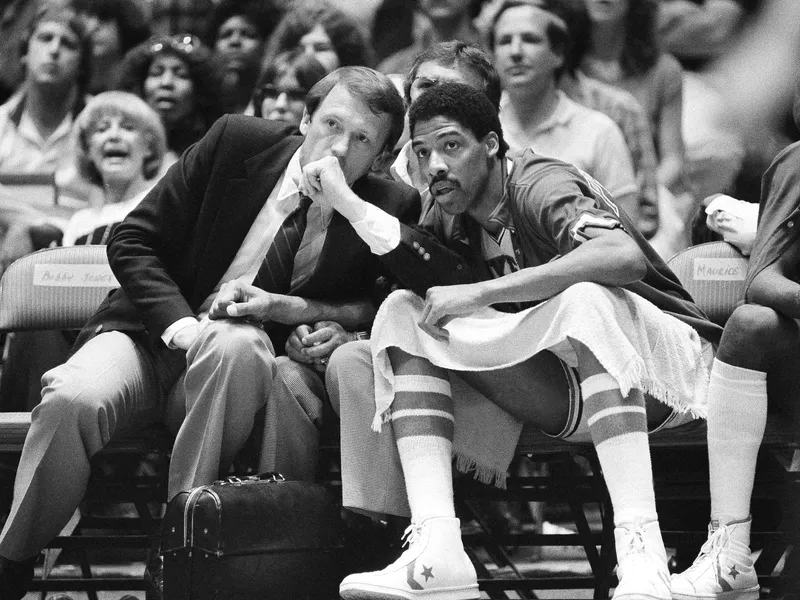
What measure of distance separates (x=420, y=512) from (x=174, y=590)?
0.48m

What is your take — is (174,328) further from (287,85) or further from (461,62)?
(287,85)

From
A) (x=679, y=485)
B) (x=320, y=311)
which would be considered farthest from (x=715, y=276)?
(x=320, y=311)

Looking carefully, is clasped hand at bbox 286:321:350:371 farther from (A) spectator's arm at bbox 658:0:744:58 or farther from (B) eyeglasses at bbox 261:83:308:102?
(A) spectator's arm at bbox 658:0:744:58

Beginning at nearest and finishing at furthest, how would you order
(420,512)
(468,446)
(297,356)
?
(420,512) < (468,446) < (297,356)

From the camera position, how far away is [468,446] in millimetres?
2303

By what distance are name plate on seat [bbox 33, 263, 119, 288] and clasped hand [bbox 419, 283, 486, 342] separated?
1.07 metres

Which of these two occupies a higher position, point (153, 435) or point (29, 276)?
point (29, 276)

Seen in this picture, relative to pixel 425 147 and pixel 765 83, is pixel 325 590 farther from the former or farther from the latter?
pixel 765 83

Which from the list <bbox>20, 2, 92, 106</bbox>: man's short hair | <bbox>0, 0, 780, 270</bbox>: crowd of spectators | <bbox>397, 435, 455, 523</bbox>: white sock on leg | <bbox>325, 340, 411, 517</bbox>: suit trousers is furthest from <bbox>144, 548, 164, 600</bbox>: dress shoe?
<bbox>20, 2, 92, 106</bbox>: man's short hair

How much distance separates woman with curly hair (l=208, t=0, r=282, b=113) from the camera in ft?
14.1

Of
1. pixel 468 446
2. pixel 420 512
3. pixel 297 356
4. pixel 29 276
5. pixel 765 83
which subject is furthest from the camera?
pixel 765 83

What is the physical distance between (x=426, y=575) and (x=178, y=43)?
9.48 feet

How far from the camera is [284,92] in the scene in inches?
155

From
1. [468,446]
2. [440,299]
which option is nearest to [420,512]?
[468,446]
